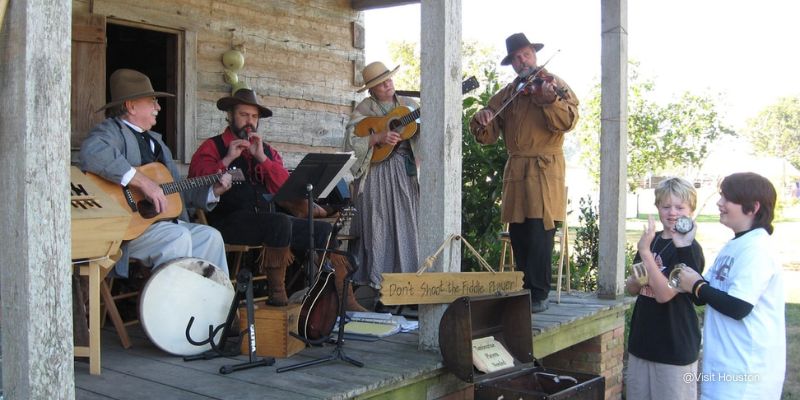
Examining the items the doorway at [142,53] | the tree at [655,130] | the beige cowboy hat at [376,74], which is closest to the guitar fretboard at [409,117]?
the beige cowboy hat at [376,74]

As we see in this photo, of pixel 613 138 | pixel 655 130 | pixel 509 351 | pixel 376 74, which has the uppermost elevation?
pixel 655 130

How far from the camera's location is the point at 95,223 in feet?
11.5

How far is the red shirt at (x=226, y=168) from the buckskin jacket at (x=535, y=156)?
1.31 m

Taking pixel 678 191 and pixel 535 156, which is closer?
pixel 678 191

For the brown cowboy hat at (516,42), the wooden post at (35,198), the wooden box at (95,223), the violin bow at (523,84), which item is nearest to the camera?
the wooden post at (35,198)

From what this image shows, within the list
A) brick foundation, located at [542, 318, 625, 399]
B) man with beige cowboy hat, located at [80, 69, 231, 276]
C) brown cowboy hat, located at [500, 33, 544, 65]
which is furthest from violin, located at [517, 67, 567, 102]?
brick foundation, located at [542, 318, 625, 399]

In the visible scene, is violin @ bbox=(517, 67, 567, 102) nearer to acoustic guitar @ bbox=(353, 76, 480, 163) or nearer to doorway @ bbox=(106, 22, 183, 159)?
acoustic guitar @ bbox=(353, 76, 480, 163)

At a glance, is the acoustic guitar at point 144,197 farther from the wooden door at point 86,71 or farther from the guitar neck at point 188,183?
the wooden door at point 86,71

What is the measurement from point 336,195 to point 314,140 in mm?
1042

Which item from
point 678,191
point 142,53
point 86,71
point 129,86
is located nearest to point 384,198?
point 129,86

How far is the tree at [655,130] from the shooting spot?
60.8ft

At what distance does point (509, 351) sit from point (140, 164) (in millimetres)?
2281

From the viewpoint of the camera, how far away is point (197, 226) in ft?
14.6

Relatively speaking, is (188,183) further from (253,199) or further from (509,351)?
(509,351)
